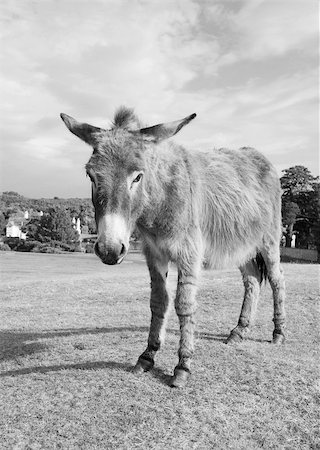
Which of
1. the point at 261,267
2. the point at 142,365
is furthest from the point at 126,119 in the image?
the point at 261,267

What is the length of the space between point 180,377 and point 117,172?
8.68ft

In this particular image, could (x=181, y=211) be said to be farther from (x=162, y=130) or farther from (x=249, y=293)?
(x=249, y=293)

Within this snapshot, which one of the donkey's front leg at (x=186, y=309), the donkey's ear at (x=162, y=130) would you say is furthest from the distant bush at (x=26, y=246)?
the donkey's ear at (x=162, y=130)

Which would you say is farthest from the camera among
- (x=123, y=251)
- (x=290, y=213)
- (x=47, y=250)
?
(x=47, y=250)

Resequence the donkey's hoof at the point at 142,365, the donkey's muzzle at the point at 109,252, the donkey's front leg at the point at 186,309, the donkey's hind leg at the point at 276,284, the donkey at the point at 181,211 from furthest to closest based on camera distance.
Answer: the donkey's hind leg at the point at 276,284 → the donkey's hoof at the point at 142,365 → the donkey's front leg at the point at 186,309 → the donkey at the point at 181,211 → the donkey's muzzle at the point at 109,252

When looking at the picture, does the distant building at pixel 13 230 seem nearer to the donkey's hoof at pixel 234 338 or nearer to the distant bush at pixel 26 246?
the distant bush at pixel 26 246

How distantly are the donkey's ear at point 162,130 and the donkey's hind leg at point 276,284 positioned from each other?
11.8 feet

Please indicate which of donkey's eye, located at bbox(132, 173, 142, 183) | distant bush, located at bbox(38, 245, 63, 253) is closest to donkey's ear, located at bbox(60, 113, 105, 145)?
donkey's eye, located at bbox(132, 173, 142, 183)

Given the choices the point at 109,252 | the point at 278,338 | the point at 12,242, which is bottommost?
the point at 278,338

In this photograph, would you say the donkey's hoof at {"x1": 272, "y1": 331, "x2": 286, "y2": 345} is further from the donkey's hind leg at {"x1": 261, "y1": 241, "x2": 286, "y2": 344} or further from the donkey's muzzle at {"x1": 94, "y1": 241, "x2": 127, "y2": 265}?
the donkey's muzzle at {"x1": 94, "y1": 241, "x2": 127, "y2": 265}

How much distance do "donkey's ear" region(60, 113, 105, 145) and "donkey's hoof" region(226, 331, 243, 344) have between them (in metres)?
4.30

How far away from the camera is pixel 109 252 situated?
13.4ft

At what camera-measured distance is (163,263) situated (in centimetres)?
587

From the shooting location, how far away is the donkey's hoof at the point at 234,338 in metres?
7.21
